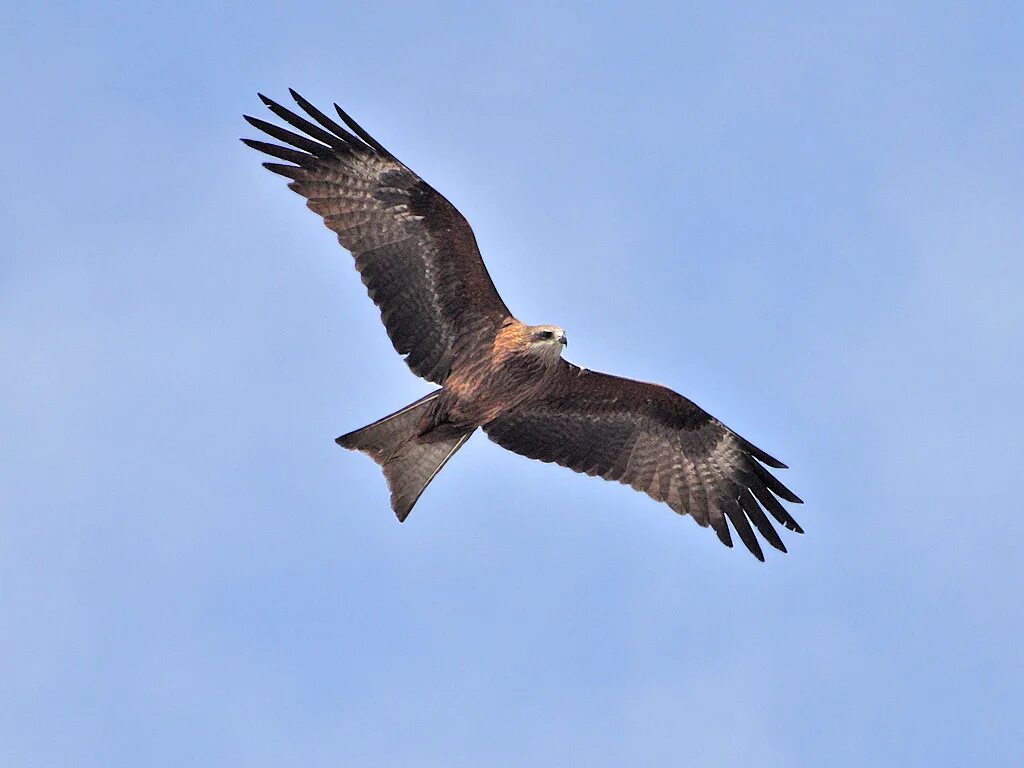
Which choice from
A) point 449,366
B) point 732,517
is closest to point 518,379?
point 449,366

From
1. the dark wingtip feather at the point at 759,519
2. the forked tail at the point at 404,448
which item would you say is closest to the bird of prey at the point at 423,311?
the forked tail at the point at 404,448

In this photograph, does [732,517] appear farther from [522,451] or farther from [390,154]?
[390,154]

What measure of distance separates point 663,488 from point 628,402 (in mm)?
1063

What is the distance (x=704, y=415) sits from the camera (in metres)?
16.7

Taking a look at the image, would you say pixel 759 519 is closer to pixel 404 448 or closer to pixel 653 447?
pixel 653 447

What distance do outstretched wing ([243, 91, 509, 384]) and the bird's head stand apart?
1.58ft

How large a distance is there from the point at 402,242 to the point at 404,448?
182 centimetres

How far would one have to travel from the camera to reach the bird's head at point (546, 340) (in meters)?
15.2

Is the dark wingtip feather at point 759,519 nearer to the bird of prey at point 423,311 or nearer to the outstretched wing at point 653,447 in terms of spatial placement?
the outstretched wing at point 653,447

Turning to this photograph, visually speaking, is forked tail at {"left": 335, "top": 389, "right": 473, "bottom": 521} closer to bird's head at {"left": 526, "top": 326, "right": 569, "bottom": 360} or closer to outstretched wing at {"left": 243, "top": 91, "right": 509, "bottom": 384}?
outstretched wing at {"left": 243, "top": 91, "right": 509, "bottom": 384}

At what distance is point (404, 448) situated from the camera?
1544cm

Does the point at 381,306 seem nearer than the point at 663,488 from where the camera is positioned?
Yes

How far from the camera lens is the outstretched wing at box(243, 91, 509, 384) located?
15.5m

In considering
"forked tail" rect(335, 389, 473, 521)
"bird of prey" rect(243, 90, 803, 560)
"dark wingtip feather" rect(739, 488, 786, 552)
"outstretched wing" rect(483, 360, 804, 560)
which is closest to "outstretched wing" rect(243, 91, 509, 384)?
"bird of prey" rect(243, 90, 803, 560)
